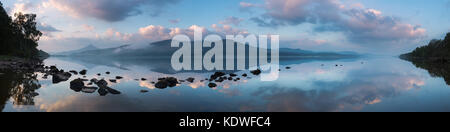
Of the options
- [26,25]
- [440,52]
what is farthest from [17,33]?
[440,52]

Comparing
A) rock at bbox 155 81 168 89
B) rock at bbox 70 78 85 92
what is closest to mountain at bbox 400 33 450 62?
rock at bbox 155 81 168 89

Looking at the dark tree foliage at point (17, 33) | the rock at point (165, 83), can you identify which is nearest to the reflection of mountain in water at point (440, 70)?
the rock at point (165, 83)

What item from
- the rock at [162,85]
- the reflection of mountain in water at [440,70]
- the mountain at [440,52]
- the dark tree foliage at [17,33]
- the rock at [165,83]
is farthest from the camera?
the mountain at [440,52]

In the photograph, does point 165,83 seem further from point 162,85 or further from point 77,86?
point 77,86

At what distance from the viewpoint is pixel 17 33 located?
318 ft

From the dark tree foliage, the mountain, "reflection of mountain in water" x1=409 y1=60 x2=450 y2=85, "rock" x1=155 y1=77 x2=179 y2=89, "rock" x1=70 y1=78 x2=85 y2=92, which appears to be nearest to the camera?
"rock" x1=70 y1=78 x2=85 y2=92

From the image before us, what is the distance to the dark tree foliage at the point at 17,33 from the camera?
81.4 meters

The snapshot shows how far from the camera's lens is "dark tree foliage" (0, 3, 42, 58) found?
81438 millimetres

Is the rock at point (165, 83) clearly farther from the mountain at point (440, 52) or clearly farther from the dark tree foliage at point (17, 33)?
the mountain at point (440, 52)

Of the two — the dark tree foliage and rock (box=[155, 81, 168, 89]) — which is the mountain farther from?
the dark tree foliage

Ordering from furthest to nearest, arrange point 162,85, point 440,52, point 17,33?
point 440,52 → point 17,33 → point 162,85

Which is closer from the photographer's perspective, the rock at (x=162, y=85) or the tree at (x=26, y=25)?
the rock at (x=162, y=85)
